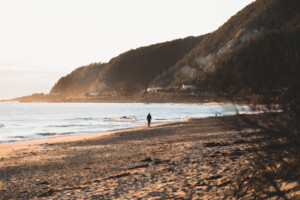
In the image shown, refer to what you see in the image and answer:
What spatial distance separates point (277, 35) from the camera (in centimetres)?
416

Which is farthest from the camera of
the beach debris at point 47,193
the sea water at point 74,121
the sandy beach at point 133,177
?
the sea water at point 74,121

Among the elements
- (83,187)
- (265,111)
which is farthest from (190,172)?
(265,111)

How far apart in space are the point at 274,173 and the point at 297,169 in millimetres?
444

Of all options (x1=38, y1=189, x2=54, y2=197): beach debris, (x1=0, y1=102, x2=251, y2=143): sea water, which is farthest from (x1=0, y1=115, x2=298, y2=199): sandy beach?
(x1=0, y1=102, x2=251, y2=143): sea water

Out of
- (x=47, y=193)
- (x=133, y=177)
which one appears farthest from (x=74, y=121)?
(x=47, y=193)

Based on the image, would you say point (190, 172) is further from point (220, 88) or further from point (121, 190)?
point (220, 88)

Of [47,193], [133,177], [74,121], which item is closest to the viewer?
[47,193]

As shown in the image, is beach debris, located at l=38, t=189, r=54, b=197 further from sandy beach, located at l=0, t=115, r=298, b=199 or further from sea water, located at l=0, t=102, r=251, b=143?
sea water, located at l=0, t=102, r=251, b=143

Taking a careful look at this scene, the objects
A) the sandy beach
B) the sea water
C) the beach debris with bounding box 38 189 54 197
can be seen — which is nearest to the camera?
the sandy beach

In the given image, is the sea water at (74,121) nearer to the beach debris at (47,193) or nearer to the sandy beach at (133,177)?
the sandy beach at (133,177)

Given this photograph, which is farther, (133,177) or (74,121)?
(74,121)

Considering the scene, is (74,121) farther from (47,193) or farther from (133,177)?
(47,193)

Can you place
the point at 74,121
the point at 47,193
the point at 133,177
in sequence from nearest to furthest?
the point at 47,193
the point at 133,177
the point at 74,121

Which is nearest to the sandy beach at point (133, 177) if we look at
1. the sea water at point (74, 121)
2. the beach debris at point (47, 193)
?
the beach debris at point (47, 193)
